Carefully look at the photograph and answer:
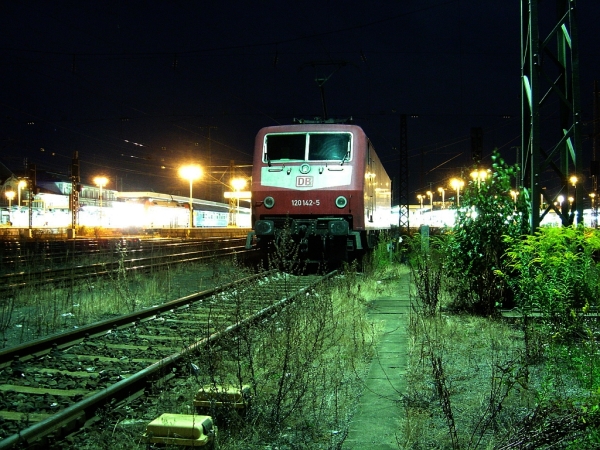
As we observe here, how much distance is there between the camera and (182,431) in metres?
3.42

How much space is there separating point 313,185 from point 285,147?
4.10ft

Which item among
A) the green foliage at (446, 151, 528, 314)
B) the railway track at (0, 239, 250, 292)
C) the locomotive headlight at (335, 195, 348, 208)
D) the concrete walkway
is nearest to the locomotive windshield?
the locomotive headlight at (335, 195, 348, 208)

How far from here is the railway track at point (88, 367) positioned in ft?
13.6

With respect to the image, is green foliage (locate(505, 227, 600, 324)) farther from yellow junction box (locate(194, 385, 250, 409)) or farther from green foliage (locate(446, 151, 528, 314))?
yellow junction box (locate(194, 385, 250, 409))

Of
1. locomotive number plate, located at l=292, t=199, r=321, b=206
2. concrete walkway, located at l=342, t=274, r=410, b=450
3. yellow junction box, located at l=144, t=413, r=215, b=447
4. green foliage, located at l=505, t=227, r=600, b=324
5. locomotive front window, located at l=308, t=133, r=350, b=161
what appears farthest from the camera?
locomotive front window, located at l=308, t=133, r=350, b=161

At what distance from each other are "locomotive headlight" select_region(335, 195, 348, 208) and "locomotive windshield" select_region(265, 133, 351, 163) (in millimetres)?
895

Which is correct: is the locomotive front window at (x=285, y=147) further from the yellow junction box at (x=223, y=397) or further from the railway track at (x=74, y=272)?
the yellow junction box at (x=223, y=397)

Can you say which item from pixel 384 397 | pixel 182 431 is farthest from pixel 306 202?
pixel 182 431

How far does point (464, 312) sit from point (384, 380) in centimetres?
353

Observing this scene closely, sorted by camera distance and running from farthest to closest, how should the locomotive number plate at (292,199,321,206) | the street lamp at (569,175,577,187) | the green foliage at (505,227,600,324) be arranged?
the locomotive number plate at (292,199,321,206) → the street lamp at (569,175,577,187) → the green foliage at (505,227,600,324)

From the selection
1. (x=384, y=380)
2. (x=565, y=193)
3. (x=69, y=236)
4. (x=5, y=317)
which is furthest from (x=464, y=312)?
(x=69, y=236)

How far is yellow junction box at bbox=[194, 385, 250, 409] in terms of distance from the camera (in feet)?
13.1

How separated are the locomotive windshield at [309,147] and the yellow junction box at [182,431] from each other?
34.5ft

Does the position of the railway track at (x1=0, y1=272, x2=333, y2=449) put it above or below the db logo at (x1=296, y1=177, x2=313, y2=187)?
below
